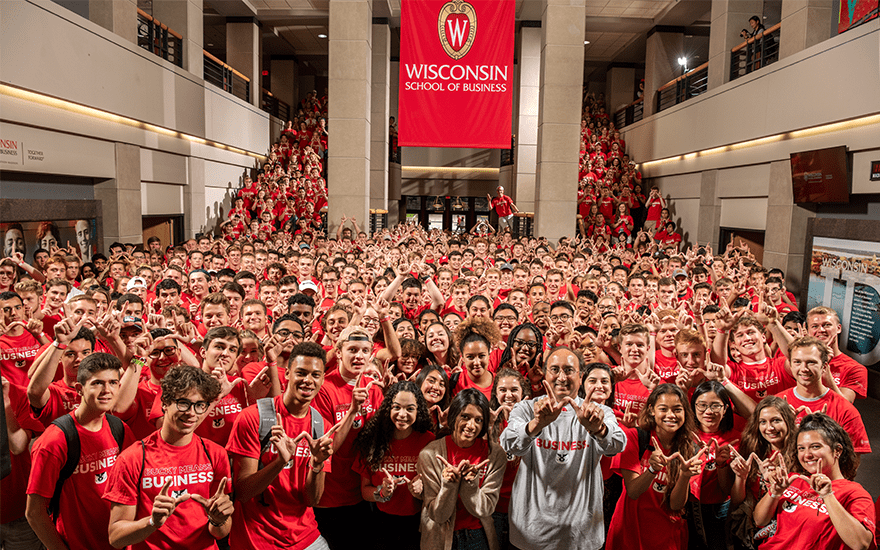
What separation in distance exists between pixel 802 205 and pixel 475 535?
34.5ft

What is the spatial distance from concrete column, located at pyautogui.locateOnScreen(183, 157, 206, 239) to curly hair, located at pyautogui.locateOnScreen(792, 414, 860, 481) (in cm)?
1545

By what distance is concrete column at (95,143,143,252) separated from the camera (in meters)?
11.5

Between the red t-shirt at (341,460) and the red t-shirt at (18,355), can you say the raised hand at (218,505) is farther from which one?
the red t-shirt at (18,355)

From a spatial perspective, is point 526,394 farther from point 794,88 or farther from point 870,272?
point 794,88

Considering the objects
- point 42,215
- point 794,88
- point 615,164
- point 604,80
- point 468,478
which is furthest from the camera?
point 604,80

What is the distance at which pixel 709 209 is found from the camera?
47.8ft

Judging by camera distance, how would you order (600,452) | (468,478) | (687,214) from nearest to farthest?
(468,478) < (600,452) < (687,214)

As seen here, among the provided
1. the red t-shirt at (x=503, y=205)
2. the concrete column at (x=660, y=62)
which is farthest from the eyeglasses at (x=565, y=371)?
the concrete column at (x=660, y=62)

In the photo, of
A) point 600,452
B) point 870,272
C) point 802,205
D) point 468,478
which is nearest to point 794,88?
point 802,205

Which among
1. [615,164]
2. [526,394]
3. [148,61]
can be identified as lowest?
[526,394]

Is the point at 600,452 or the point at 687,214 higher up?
the point at 687,214

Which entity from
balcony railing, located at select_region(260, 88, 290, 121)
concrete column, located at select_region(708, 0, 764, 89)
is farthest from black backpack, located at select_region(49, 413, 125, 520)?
balcony railing, located at select_region(260, 88, 290, 121)

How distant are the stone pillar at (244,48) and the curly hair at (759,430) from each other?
19.6m

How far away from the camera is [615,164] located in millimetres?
19609
